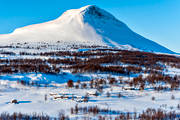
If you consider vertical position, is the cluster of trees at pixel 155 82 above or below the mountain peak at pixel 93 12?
below

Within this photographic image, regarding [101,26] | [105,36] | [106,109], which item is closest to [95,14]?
[101,26]

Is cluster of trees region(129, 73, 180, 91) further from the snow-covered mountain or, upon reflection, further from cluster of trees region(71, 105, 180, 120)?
the snow-covered mountain

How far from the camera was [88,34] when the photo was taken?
57.0 meters

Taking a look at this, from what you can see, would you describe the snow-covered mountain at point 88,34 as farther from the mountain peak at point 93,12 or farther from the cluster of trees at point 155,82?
the cluster of trees at point 155,82

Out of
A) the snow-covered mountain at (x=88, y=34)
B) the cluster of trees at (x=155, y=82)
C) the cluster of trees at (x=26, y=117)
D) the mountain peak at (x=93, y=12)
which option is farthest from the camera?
the mountain peak at (x=93, y=12)

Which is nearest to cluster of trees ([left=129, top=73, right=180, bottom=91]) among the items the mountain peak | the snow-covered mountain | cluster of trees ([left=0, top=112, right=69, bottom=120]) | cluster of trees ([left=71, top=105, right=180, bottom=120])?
cluster of trees ([left=71, top=105, right=180, bottom=120])

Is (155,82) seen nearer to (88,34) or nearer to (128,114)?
(128,114)

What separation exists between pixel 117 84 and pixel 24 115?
6707 millimetres

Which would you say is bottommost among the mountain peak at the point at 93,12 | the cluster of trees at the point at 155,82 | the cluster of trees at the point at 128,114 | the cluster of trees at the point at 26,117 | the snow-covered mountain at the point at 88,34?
the cluster of trees at the point at 128,114

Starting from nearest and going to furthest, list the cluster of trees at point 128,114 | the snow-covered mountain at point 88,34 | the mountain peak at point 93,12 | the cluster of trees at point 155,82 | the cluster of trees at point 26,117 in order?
the cluster of trees at point 26,117
the cluster of trees at point 128,114
the cluster of trees at point 155,82
the snow-covered mountain at point 88,34
the mountain peak at point 93,12

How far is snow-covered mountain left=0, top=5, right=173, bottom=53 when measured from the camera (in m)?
50.6

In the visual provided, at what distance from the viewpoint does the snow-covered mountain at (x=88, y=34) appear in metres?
50.6

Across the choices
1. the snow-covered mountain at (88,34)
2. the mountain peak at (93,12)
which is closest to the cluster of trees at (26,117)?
the snow-covered mountain at (88,34)

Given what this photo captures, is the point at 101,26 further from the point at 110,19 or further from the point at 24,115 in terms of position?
the point at 24,115
